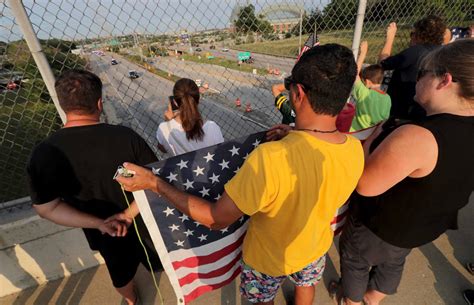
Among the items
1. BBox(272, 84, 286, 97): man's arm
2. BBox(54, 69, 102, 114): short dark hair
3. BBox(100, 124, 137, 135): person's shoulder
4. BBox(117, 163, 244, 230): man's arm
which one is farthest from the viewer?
BBox(272, 84, 286, 97): man's arm

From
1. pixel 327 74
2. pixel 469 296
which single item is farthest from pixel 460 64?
pixel 469 296

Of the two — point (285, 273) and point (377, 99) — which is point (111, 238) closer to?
point (285, 273)

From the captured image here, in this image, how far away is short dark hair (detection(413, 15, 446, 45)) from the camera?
2.83m

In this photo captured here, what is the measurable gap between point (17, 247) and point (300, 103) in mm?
2930

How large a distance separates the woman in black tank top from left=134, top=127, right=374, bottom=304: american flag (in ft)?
2.53

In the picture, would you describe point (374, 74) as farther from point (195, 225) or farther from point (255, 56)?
point (255, 56)

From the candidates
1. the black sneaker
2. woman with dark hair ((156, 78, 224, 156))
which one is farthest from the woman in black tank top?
woman with dark hair ((156, 78, 224, 156))

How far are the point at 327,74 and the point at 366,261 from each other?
154cm

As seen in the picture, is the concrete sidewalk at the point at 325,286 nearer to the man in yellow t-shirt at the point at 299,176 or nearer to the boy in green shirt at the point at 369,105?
the man in yellow t-shirt at the point at 299,176

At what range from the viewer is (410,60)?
2.94m

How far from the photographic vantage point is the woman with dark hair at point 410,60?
288cm

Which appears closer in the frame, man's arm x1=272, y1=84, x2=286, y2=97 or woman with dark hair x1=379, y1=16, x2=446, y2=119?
man's arm x1=272, y1=84, x2=286, y2=97

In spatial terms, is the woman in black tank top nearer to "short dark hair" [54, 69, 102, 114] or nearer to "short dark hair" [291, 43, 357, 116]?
"short dark hair" [291, 43, 357, 116]

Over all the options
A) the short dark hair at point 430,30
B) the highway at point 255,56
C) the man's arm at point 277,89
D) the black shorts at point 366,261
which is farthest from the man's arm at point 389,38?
the black shorts at point 366,261
